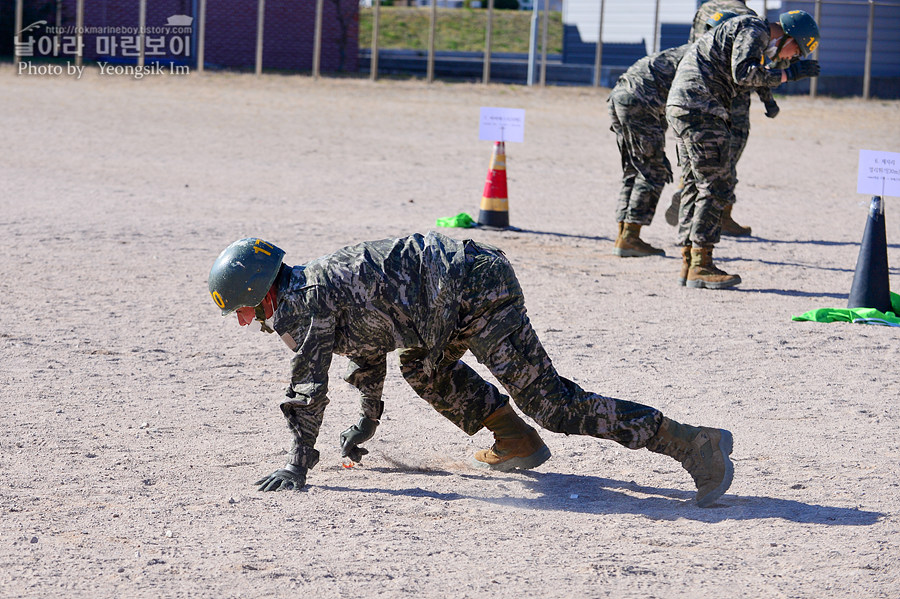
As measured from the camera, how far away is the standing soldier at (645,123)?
10250 millimetres

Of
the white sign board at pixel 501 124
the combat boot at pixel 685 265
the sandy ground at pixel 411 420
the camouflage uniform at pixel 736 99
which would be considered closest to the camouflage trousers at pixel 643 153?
the sandy ground at pixel 411 420

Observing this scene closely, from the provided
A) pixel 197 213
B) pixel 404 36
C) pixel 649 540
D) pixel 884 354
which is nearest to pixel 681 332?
pixel 884 354

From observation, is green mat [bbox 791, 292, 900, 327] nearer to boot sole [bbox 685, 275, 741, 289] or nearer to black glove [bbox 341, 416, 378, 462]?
boot sole [bbox 685, 275, 741, 289]

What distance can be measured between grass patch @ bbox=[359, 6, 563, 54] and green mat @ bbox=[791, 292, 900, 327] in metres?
22.9

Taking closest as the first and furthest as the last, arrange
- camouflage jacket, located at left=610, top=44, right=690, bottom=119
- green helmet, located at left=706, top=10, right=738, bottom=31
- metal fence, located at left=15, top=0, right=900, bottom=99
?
green helmet, located at left=706, top=10, right=738, bottom=31 < camouflage jacket, located at left=610, top=44, right=690, bottom=119 < metal fence, located at left=15, top=0, right=900, bottom=99

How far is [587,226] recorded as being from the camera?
1277 centimetres

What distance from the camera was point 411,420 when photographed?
6242 millimetres

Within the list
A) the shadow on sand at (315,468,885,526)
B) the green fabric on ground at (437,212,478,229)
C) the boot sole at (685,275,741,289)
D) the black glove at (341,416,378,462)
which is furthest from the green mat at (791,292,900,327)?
the black glove at (341,416,378,462)

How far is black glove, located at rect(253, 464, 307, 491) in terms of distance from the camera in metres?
4.99

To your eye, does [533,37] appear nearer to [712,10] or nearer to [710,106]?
[712,10]

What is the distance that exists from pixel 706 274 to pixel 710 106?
1490mm

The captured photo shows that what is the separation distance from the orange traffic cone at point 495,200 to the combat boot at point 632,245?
1596mm

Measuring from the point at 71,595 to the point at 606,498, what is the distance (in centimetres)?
239

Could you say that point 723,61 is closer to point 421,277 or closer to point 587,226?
point 587,226
